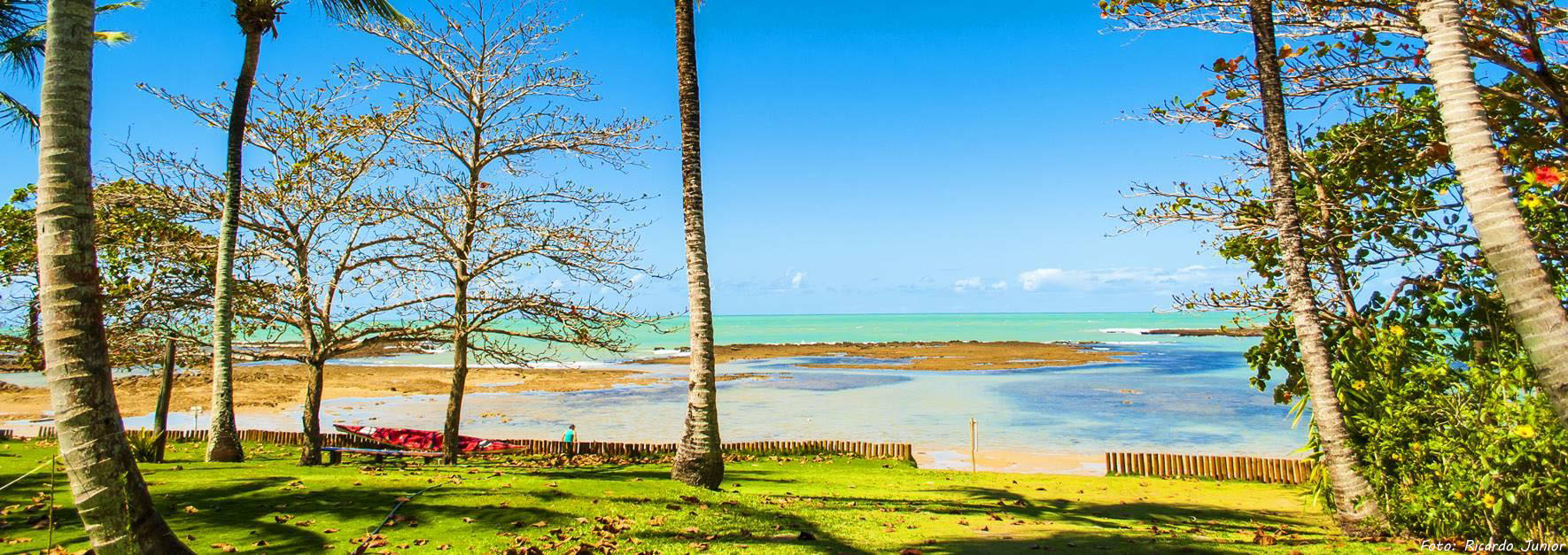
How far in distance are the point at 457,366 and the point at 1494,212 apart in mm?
15203

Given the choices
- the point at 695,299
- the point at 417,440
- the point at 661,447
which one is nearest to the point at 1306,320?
the point at 695,299

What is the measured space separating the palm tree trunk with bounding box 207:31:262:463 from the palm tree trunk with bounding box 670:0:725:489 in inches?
297

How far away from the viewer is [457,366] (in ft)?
50.5

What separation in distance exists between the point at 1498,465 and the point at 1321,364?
6.20ft

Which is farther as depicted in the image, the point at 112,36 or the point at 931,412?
the point at 931,412

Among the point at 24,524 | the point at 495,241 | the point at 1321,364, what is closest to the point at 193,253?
the point at 495,241

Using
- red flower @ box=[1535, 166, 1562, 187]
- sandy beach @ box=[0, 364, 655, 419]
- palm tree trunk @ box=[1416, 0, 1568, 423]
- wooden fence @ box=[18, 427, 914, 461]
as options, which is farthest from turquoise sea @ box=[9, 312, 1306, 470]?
palm tree trunk @ box=[1416, 0, 1568, 423]

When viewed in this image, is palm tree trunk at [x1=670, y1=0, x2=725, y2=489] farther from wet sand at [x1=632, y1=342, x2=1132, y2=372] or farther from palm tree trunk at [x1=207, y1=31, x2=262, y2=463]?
wet sand at [x1=632, y1=342, x2=1132, y2=372]

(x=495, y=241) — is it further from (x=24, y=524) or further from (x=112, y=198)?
(x=24, y=524)

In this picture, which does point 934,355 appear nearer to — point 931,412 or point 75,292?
point 931,412

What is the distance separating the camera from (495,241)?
15.1 m

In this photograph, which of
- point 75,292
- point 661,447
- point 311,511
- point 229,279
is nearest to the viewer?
point 75,292

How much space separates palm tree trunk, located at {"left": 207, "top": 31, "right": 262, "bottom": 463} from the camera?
1271 cm

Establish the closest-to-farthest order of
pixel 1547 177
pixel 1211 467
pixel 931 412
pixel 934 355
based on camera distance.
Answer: pixel 1547 177 < pixel 1211 467 < pixel 931 412 < pixel 934 355
